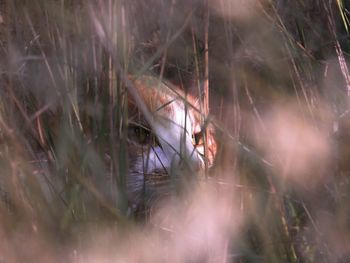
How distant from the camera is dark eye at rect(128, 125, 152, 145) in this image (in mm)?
1220

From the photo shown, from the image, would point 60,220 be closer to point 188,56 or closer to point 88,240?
point 88,240

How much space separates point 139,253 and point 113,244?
35mm

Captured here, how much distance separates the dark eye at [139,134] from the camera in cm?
122

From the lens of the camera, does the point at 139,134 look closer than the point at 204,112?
No

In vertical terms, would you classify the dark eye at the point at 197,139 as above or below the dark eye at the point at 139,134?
below

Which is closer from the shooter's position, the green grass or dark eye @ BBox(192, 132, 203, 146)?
the green grass

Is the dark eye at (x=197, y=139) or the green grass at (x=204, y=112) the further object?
the dark eye at (x=197, y=139)

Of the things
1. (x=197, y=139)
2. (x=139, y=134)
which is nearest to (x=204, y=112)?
(x=197, y=139)

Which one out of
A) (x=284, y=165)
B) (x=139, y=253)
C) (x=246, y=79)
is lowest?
(x=139, y=253)

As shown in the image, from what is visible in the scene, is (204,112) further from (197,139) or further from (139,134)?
(139,134)

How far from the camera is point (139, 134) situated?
1.23 m

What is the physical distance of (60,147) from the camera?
0.98 m

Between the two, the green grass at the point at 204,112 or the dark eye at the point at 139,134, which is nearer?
the green grass at the point at 204,112

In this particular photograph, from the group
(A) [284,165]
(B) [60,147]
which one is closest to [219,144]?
(A) [284,165]
